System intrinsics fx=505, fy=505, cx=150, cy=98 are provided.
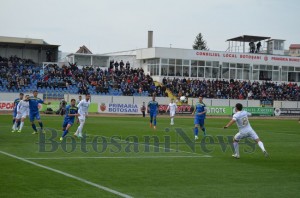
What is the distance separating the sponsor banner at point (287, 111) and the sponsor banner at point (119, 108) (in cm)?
1905

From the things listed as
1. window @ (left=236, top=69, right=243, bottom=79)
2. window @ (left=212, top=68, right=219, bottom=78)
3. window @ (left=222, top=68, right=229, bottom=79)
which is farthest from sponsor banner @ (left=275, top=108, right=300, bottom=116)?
window @ (left=212, top=68, right=219, bottom=78)

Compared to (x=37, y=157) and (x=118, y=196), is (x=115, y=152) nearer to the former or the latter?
(x=37, y=157)

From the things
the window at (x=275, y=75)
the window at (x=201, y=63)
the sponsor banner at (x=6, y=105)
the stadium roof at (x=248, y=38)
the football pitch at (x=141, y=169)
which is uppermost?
the stadium roof at (x=248, y=38)

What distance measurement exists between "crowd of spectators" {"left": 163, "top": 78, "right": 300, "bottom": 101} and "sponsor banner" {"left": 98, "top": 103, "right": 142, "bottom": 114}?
8.31 metres

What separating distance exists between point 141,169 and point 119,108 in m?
42.2

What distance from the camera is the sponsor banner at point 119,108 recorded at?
5512cm

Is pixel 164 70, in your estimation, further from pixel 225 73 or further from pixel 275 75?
pixel 275 75

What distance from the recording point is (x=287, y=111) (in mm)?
65938

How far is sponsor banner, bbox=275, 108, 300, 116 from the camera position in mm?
64688

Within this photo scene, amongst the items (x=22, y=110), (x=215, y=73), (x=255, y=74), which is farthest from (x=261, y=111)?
(x=22, y=110)

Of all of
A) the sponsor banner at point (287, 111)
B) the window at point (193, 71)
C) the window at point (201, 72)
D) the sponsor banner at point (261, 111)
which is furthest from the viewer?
the window at point (201, 72)

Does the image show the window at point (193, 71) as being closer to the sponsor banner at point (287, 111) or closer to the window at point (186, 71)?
the window at point (186, 71)

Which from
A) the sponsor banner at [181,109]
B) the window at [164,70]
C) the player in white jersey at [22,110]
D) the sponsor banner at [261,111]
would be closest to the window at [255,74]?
the sponsor banner at [261,111]

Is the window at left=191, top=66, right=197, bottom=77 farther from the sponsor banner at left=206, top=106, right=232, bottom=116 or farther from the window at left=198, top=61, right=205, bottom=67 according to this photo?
the sponsor banner at left=206, top=106, right=232, bottom=116
